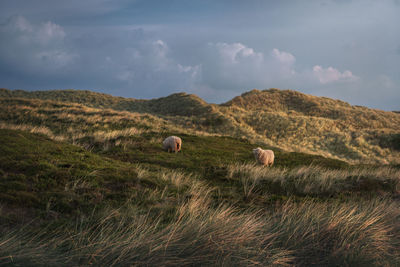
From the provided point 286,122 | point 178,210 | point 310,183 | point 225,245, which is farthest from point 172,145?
point 286,122

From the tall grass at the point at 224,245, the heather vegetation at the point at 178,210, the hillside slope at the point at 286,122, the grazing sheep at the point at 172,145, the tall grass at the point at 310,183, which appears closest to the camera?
the tall grass at the point at 224,245

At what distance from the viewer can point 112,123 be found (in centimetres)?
2219

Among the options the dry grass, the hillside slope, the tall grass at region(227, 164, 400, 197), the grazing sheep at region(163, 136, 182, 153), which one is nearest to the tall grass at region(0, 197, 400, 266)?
the dry grass

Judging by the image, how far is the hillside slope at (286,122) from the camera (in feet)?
103

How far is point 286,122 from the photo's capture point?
133 ft

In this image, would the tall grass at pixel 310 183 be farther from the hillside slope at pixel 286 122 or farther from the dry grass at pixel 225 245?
the hillside slope at pixel 286 122

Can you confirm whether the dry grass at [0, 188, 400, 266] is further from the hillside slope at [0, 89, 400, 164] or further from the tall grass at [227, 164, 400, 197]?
the hillside slope at [0, 89, 400, 164]

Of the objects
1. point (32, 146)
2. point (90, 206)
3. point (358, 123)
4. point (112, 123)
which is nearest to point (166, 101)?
point (358, 123)

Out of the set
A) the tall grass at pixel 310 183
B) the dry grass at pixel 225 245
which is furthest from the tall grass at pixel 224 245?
the tall grass at pixel 310 183

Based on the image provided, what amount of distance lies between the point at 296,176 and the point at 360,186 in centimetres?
205

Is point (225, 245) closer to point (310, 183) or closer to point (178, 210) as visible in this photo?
point (178, 210)

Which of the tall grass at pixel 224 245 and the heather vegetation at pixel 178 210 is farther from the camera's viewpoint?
the heather vegetation at pixel 178 210

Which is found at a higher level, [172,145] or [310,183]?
[172,145]

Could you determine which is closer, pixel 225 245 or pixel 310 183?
pixel 225 245
